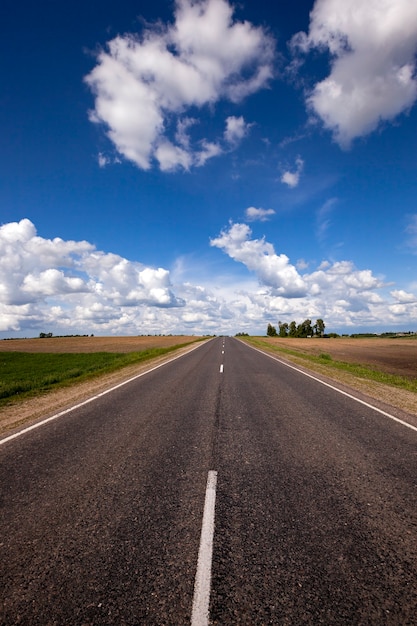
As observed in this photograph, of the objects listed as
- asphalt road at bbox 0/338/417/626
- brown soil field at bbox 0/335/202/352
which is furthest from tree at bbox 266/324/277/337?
asphalt road at bbox 0/338/417/626

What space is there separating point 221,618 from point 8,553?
223cm

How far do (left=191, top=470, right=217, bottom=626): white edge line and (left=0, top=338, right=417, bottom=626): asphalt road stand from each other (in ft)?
0.08

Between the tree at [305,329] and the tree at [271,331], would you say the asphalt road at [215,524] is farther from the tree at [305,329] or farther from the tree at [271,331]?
the tree at [271,331]

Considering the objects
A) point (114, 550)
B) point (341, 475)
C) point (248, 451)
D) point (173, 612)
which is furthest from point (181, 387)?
point (173, 612)

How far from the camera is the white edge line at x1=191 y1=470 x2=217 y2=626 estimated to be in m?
2.36

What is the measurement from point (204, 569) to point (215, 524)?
2.25 feet

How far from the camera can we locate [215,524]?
3.48 metres

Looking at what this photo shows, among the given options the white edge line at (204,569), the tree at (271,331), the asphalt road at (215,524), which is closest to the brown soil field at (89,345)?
the asphalt road at (215,524)

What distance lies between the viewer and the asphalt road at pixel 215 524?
2.46m

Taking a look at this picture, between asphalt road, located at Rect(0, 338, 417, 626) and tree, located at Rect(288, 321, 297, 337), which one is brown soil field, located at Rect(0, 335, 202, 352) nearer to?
asphalt road, located at Rect(0, 338, 417, 626)

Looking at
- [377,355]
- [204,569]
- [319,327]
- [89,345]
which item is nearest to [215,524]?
[204,569]

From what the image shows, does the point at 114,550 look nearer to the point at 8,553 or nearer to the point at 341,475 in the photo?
the point at 8,553

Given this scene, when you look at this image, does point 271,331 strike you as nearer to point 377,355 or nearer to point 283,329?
point 283,329

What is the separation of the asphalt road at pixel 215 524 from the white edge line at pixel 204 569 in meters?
0.03
